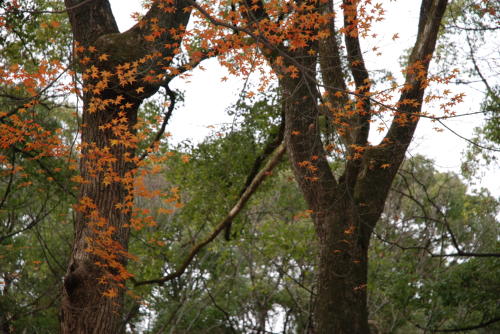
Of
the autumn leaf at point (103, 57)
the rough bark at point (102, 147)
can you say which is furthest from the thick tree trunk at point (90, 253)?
the autumn leaf at point (103, 57)

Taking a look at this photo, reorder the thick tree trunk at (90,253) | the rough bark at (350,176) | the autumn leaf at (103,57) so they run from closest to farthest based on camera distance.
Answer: the thick tree trunk at (90,253)
the autumn leaf at (103,57)
the rough bark at (350,176)

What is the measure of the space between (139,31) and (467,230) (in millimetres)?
14148

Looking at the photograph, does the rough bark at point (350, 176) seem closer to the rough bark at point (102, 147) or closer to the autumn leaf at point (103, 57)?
the rough bark at point (102, 147)

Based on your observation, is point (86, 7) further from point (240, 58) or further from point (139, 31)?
point (240, 58)

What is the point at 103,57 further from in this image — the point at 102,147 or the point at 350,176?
the point at 350,176

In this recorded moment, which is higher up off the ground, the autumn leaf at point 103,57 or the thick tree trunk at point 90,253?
the autumn leaf at point 103,57

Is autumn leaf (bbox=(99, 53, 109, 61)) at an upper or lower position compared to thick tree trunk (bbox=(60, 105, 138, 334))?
upper

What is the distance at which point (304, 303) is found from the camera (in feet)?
41.8

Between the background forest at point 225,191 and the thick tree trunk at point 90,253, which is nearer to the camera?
the thick tree trunk at point 90,253

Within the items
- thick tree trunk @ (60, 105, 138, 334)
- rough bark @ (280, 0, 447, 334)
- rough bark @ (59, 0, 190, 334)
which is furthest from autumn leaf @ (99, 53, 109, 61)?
rough bark @ (280, 0, 447, 334)

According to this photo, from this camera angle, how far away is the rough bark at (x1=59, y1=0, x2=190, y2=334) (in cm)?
364

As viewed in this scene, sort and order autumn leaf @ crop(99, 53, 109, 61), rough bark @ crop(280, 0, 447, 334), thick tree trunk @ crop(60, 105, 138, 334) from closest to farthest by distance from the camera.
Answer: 1. thick tree trunk @ crop(60, 105, 138, 334)
2. autumn leaf @ crop(99, 53, 109, 61)
3. rough bark @ crop(280, 0, 447, 334)

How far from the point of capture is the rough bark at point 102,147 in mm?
3645

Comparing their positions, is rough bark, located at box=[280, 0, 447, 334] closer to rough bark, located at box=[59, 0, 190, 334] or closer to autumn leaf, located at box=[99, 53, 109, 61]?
rough bark, located at box=[59, 0, 190, 334]
